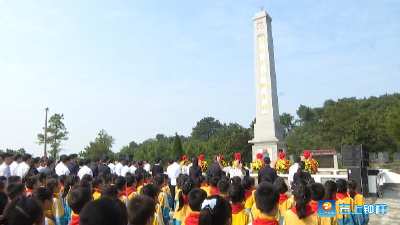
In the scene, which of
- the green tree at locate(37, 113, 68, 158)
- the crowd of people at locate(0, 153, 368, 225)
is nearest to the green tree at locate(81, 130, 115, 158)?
the green tree at locate(37, 113, 68, 158)

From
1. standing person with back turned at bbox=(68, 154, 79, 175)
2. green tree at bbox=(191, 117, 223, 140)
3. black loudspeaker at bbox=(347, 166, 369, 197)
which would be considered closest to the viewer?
standing person with back turned at bbox=(68, 154, 79, 175)

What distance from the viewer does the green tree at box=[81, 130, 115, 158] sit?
31641mm

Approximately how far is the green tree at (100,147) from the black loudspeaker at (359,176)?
25.3 meters

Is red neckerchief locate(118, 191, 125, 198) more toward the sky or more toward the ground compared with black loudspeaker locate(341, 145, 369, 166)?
more toward the ground

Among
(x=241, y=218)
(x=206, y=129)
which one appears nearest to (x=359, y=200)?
(x=241, y=218)

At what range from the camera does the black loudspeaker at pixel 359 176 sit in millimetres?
10523

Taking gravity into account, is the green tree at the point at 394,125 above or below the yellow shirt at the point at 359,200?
above

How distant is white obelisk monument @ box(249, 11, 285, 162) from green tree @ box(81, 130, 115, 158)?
19217mm

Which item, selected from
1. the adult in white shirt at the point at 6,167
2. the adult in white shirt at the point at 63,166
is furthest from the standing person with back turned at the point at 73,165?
the adult in white shirt at the point at 6,167

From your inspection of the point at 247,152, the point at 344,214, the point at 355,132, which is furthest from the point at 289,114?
the point at 344,214

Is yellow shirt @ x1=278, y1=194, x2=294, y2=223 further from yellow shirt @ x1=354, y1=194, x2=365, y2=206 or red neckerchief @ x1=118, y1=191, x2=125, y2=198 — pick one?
red neckerchief @ x1=118, y1=191, x2=125, y2=198

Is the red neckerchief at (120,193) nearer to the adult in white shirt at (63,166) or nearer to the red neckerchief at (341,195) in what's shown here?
the red neckerchief at (341,195)

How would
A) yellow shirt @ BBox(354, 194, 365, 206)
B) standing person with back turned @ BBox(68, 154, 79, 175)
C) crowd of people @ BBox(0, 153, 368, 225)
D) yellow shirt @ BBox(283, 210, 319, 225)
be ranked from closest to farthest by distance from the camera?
1. crowd of people @ BBox(0, 153, 368, 225)
2. yellow shirt @ BBox(283, 210, 319, 225)
3. yellow shirt @ BBox(354, 194, 365, 206)
4. standing person with back turned @ BBox(68, 154, 79, 175)

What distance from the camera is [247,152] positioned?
26.6 m
